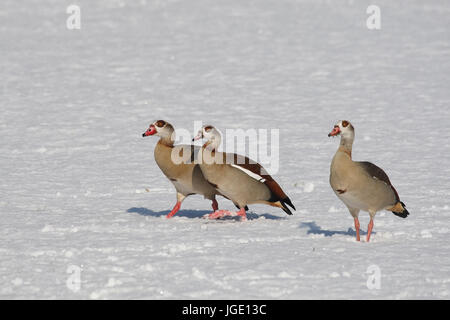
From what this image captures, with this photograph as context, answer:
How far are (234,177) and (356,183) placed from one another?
152 centimetres

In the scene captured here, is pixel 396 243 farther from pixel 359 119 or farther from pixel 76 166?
pixel 359 119

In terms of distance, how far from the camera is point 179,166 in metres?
8.72

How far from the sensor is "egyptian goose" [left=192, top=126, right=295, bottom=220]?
27.5 ft

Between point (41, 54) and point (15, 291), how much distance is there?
46.0 feet

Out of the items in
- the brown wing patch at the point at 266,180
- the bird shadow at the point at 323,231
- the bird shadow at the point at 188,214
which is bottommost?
the bird shadow at the point at 323,231

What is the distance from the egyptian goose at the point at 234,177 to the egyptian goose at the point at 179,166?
289mm

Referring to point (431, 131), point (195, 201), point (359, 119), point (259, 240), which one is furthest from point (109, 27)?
point (259, 240)

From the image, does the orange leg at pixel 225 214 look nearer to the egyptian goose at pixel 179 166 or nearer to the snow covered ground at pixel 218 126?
the snow covered ground at pixel 218 126

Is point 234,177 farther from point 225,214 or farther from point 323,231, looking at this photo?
point 323,231

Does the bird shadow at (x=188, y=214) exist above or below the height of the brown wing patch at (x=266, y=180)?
below

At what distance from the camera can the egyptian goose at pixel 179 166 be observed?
28.6ft

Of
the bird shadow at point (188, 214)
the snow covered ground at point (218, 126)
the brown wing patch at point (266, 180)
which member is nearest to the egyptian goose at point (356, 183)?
the snow covered ground at point (218, 126)

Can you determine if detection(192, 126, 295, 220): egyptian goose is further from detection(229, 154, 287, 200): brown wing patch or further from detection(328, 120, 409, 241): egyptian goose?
detection(328, 120, 409, 241): egyptian goose
